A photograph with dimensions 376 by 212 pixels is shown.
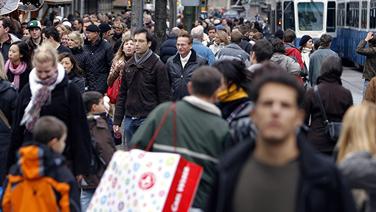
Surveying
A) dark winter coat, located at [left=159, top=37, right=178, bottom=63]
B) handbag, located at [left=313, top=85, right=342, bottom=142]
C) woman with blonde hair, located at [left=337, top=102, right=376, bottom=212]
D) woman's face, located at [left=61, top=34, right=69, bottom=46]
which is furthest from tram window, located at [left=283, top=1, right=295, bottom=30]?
woman with blonde hair, located at [left=337, top=102, right=376, bottom=212]

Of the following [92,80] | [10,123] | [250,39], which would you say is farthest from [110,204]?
[250,39]

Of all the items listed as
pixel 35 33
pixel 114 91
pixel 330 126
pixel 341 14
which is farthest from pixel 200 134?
pixel 341 14

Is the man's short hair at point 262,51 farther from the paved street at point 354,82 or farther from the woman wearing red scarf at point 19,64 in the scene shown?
the paved street at point 354,82

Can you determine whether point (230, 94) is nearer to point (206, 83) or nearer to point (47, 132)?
point (206, 83)

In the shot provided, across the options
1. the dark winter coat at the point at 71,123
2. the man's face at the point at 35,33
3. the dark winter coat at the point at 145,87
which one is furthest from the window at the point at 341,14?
the dark winter coat at the point at 71,123

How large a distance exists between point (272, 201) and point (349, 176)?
3.27 ft

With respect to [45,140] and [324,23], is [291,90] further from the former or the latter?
[324,23]

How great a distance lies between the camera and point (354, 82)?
107 feet

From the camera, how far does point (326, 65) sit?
32.7 ft

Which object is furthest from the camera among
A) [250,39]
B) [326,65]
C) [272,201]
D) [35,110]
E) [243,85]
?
[250,39]

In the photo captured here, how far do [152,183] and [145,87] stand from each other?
4915mm

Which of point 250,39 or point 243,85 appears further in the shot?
point 250,39

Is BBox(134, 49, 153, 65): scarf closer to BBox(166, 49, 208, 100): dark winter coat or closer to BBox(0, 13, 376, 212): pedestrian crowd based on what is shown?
BBox(0, 13, 376, 212): pedestrian crowd

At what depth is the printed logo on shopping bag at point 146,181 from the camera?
6973 millimetres
